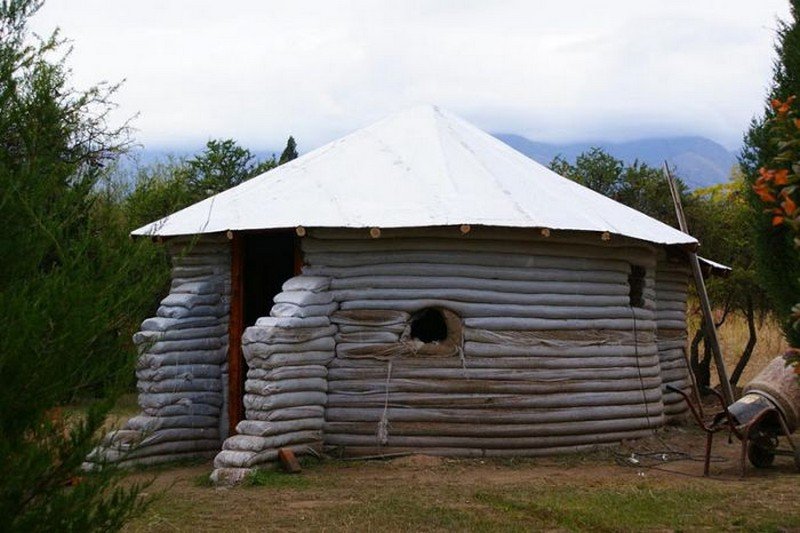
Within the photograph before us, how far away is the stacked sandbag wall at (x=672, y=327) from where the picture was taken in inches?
575

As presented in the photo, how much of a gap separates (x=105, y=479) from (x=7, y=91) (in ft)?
5.73

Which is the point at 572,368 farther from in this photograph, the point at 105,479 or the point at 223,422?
the point at 105,479

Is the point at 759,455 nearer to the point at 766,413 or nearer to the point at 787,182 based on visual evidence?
the point at 766,413

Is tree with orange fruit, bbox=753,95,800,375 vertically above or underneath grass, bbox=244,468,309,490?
above

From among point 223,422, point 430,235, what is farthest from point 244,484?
point 430,235

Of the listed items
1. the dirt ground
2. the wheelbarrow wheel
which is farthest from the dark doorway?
the wheelbarrow wheel

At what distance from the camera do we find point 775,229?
40.5 feet

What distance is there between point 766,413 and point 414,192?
425 centimetres

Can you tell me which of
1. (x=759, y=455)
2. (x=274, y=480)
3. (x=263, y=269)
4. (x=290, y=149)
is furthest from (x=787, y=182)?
(x=290, y=149)

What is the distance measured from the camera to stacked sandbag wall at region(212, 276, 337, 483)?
10445 mm

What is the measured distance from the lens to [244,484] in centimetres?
997

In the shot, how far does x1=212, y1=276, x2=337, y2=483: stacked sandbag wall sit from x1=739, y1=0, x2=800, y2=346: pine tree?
491 cm

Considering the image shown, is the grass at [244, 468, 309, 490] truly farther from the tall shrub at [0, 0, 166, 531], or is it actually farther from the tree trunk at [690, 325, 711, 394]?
the tree trunk at [690, 325, 711, 394]

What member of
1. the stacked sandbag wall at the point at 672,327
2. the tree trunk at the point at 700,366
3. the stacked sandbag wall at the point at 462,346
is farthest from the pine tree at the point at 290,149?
the stacked sandbag wall at the point at 462,346
